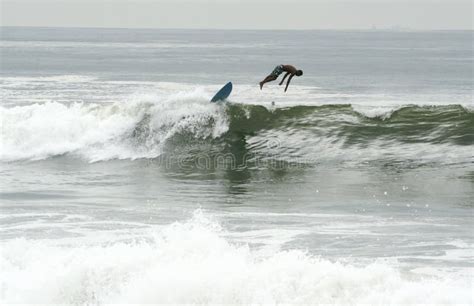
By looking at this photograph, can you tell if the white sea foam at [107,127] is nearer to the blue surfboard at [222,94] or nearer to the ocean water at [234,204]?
the ocean water at [234,204]

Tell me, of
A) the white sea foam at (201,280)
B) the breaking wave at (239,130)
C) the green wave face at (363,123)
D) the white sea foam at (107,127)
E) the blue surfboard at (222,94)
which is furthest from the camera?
the blue surfboard at (222,94)

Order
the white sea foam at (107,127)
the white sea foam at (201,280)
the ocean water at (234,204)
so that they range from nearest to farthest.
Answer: the white sea foam at (201,280) < the ocean water at (234,204) < the white sea foam at (107,127)

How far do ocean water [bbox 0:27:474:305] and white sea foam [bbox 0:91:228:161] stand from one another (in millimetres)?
55

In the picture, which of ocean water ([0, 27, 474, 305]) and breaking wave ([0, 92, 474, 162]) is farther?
breaking wave ([0, 92, 474, 162])

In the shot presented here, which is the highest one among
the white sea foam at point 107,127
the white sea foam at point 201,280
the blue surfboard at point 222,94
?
the blue surfboard at point 222,94

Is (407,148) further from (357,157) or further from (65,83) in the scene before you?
(65,83)

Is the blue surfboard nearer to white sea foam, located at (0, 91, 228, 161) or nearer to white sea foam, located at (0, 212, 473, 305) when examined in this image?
white sea foam, located at (0, 91, 228, 161)

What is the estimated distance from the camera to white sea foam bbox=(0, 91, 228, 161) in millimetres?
22703

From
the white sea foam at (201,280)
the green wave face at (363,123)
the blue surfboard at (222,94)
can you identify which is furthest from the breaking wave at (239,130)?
the white sea foam at (201,280)

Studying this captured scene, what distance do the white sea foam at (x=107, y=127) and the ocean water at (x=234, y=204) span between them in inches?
2.2

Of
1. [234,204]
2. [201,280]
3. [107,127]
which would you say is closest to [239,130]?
[107,127]

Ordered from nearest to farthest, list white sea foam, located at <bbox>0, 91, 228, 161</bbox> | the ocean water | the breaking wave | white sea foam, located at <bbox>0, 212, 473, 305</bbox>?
white sea foam, located at <bbox>0, 212, 473, 305</bbox>, the ocean water, the breaking wave, white sea foam, located at <bbox>0, 91, 228, 161</bbox>

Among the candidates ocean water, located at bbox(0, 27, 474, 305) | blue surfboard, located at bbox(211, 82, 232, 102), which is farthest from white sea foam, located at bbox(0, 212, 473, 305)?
blue surfboard, located at bbox(211, 82, 232, 102)

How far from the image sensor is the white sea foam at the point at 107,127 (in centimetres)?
2270
